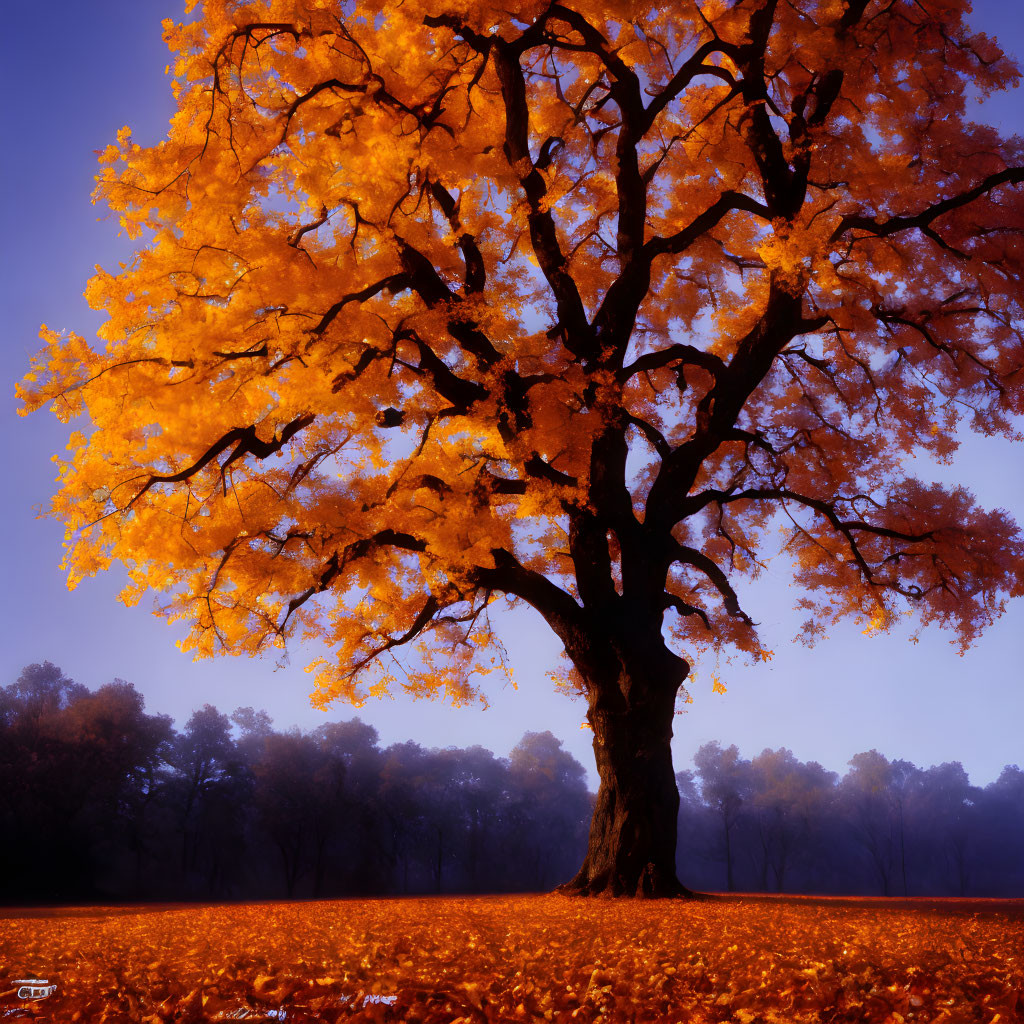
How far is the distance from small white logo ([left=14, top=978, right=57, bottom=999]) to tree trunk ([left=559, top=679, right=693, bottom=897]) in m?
6.01

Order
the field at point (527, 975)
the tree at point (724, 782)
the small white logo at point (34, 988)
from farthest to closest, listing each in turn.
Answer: the tree at point (724, 782) → the small white logo at point (34, 988) → the field at point (527, 975)

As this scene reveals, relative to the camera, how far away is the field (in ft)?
9.07

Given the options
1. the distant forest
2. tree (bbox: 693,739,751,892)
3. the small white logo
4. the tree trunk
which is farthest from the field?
tree (bbox: 693,739,751,892)

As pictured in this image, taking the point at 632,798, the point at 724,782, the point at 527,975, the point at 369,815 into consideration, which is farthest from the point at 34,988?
the point at 724,782

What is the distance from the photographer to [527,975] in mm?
3154

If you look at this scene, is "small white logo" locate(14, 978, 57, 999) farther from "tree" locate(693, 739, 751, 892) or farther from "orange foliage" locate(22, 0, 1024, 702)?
"tree" locate(693, 739, 751, 892)

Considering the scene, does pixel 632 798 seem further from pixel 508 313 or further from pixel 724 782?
pixel 724 782

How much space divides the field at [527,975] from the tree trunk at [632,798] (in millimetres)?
3260

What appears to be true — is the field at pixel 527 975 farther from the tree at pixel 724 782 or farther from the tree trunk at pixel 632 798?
the tree at pixel 724 782

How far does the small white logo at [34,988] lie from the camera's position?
304 centimetres

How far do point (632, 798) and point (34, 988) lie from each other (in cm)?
624

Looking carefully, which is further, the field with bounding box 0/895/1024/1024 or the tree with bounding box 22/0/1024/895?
the tree with bounding box 22/0/1024/895

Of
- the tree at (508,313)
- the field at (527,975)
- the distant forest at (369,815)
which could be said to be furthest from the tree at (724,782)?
the field at (527,975)

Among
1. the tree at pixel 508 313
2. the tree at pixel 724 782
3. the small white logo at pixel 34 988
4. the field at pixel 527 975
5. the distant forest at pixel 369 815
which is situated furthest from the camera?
the tree at pixel 724 782
